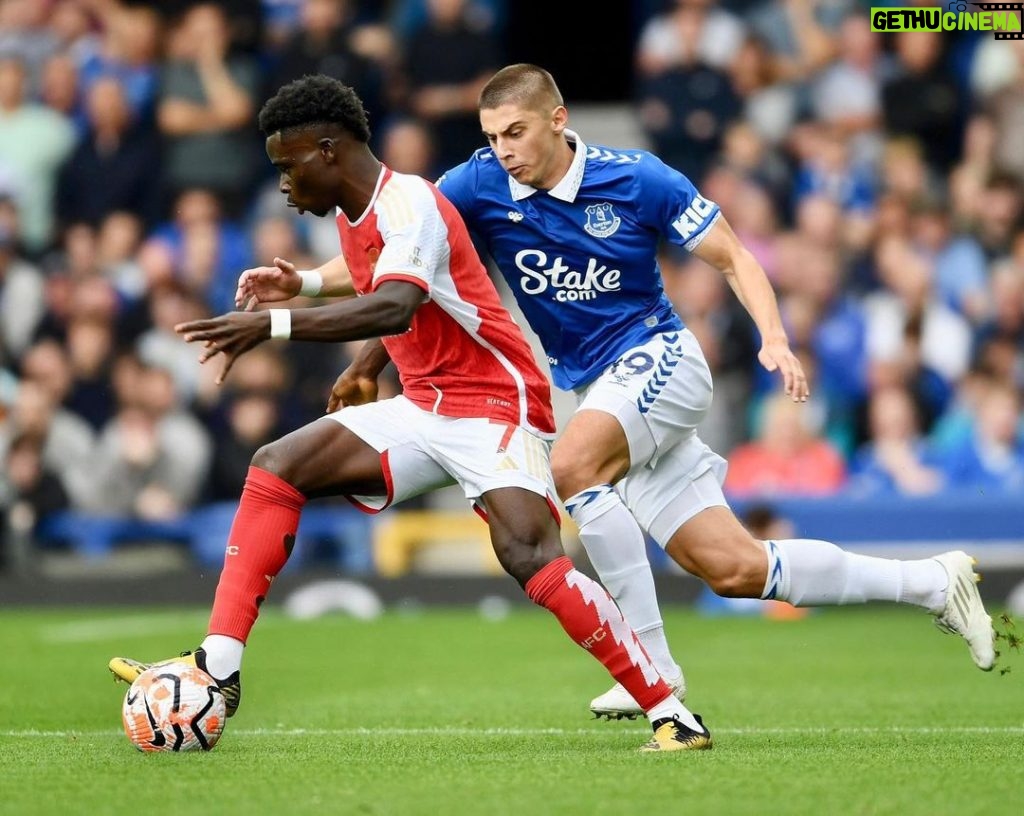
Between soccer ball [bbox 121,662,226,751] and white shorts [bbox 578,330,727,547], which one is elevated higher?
white shorts [bbox 578,330,727,547]

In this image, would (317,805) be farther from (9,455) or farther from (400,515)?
(9,455)

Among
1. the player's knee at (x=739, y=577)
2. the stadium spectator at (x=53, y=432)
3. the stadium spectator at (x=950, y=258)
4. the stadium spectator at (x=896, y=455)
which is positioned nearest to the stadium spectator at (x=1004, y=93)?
the stadium spectator at (x=950, y=258)

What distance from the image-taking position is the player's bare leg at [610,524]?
633 centimetres

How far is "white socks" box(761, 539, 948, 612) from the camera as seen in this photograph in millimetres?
6422

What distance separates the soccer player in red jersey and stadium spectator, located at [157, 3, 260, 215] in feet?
32.2

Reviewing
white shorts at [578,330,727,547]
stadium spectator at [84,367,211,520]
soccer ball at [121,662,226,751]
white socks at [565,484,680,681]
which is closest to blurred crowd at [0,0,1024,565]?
stadium spectator at [84,367,211,520]

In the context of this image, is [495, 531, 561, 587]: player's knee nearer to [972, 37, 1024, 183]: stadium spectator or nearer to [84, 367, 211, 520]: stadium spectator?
[84, 367, 211, 520]: stadium spectator

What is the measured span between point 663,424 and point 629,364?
25cm

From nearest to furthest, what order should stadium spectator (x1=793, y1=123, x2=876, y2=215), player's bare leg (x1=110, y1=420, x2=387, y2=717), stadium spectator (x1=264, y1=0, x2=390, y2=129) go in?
1. player's bare leg (x1=110, y1=420, x2=387, y2=717)
2. stadium spectator (x1=793, y1=123, x2=876, y2=215)
3. stadium spectator (x1=264, y1=0, x2=390, y2=129)

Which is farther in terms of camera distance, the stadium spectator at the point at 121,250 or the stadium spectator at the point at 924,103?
the stadium spectator at the point at 121,250

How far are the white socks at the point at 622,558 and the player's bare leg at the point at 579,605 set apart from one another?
0.40 meters

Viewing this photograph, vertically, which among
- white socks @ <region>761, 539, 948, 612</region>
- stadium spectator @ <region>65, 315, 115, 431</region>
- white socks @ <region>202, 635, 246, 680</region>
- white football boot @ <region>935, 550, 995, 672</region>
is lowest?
stadium spectator @ <region>65, 315, 115, 431</region>

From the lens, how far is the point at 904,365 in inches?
535

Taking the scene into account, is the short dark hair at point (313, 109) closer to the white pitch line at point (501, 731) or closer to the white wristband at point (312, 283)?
the white wristband at point (312, 283)
